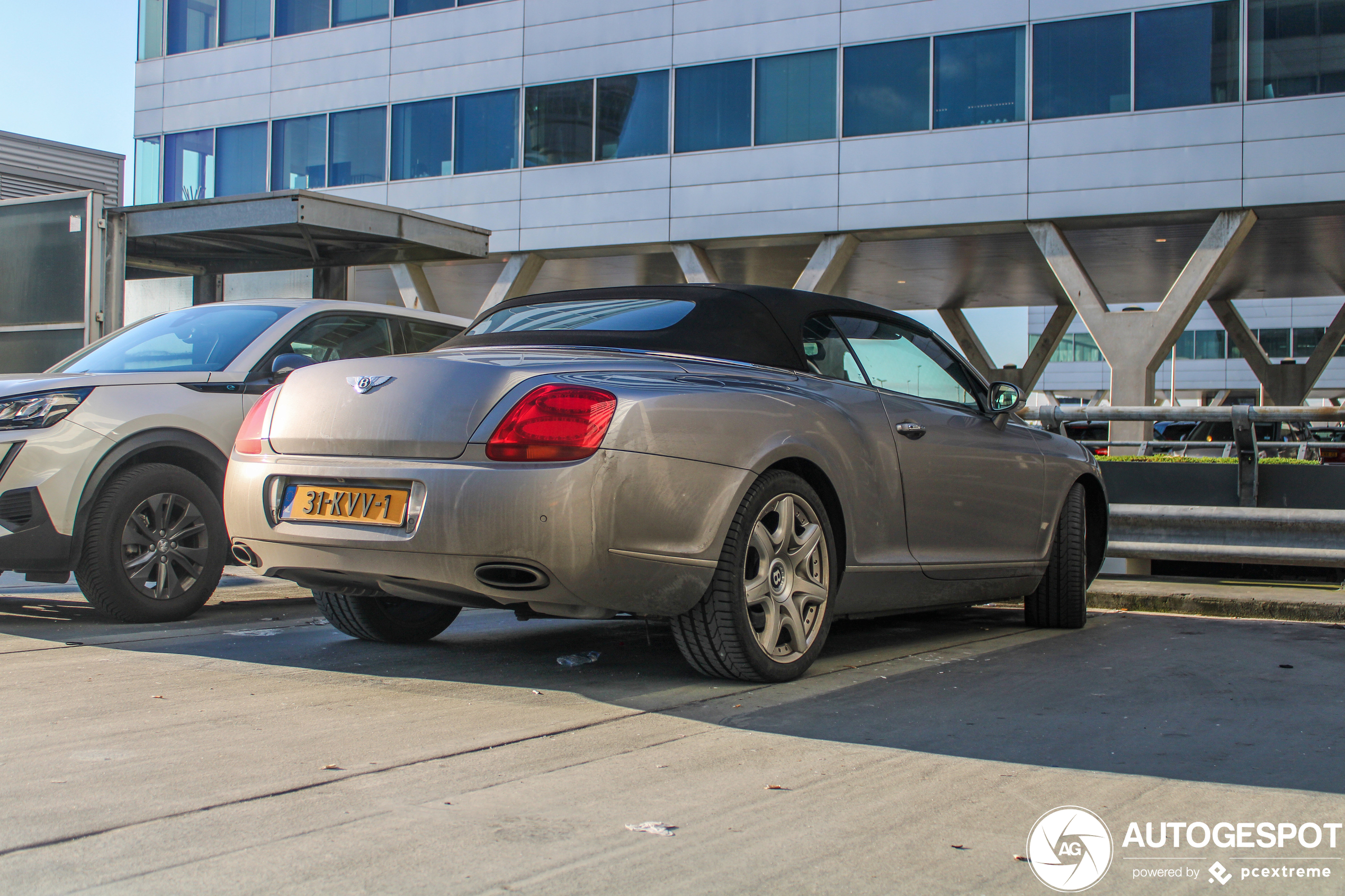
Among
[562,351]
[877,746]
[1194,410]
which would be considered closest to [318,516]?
[562,351]

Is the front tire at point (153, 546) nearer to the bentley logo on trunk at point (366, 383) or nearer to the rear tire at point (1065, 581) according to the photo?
the bentley logo on trunk at point (366, 383)

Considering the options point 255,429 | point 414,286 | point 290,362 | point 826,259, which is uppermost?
point 826,259

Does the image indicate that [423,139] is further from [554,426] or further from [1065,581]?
[554,426]

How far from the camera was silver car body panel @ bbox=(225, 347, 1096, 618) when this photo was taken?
12.9 ft

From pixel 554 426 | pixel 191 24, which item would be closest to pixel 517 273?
pixel 191 24

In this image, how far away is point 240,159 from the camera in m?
31.0

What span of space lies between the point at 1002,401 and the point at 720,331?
1.74 meters

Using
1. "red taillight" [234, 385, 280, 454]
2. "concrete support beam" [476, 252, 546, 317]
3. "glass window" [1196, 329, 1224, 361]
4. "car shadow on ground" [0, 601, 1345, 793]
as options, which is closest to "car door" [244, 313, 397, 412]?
"car shadow on ground" [0, 601, 1345, 793]

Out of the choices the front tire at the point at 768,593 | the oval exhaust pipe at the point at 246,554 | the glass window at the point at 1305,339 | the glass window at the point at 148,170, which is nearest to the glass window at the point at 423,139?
the glass window at the point at 148,170

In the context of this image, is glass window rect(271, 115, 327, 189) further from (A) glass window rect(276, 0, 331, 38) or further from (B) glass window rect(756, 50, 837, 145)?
(B) glass window rect(756, 50, 837, 145)

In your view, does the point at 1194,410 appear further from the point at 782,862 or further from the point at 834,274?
the point at 834,274

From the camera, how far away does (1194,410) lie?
8219 millimetres

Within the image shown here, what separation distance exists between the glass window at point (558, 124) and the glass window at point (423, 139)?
201 centimetres

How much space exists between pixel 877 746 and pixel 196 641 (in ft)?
10.6
